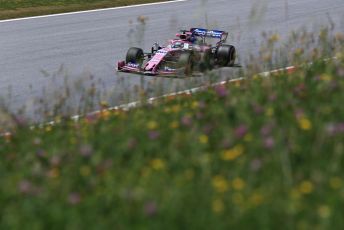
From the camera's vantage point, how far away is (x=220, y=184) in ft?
14.8

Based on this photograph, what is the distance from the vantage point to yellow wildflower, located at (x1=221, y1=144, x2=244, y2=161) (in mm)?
4973

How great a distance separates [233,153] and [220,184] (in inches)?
20.4

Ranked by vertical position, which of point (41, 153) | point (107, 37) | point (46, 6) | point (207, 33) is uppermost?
point (41, 153)

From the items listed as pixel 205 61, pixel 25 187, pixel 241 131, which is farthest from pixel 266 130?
pixel 205 61

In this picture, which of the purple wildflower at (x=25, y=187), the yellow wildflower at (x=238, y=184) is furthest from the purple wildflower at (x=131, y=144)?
the yellow wildflower at (x=238, y=184)

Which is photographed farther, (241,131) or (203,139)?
(203,139)

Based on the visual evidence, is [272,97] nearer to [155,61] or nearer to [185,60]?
[185,60]

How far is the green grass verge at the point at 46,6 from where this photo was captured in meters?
18.0

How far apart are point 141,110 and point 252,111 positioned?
1130mm

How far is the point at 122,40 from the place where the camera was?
1454 centimetres

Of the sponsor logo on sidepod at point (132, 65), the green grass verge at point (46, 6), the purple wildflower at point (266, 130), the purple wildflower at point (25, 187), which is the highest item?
the purple wildflower at point (266, 130)

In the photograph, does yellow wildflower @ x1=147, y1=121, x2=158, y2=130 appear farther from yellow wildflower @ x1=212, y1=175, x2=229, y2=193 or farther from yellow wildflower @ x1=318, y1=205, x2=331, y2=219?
yellow wildflower @ x1=318, y1=205, x2=331, y2=219

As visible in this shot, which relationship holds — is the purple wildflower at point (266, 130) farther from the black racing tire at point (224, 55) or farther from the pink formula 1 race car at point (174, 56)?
the black racing tire at point (224, 55)

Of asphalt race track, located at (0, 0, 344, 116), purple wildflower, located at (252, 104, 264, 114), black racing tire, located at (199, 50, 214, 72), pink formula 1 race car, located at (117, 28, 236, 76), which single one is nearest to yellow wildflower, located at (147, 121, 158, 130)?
purple wildflower, located at (252, 104, 264, 114)
